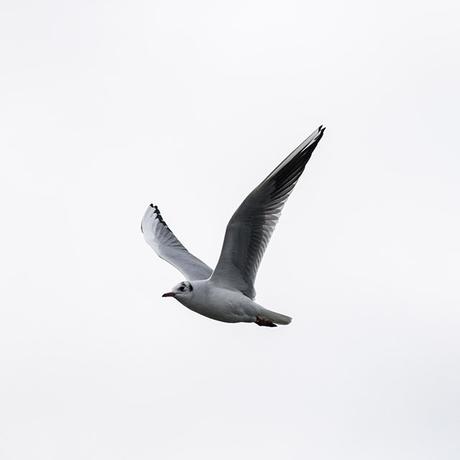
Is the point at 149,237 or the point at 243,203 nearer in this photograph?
the point at 243,203

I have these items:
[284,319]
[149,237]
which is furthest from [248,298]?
[149,237]

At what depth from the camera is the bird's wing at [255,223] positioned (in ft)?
49.9

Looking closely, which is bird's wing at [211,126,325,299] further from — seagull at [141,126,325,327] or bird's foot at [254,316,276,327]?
bird's foot at [254,316,276,327]

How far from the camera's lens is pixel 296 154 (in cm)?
1517

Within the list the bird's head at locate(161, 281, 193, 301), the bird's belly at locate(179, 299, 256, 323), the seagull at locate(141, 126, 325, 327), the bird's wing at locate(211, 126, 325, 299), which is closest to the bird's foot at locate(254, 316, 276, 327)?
the seagull at locate(141, 126, 325, 327)

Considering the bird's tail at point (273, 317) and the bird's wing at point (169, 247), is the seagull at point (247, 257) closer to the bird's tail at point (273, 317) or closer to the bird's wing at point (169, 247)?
the bird's tail at point (273, 317)

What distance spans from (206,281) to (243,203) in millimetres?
1078

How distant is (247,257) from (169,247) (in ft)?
9.83

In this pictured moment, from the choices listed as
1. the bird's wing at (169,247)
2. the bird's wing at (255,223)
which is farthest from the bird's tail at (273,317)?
the bird's wing at (169,247)

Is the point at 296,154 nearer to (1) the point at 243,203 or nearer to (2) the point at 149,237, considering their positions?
(1) the point at 243,203

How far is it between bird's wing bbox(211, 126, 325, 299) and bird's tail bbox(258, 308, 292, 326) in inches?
11.5

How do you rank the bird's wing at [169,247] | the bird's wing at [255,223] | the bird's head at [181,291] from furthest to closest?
the bird's wing at [169,247] → the bird's head at [181,291] → the bird's wing at [255,223]

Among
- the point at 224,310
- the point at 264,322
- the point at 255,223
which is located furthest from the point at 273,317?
the point at 255,223

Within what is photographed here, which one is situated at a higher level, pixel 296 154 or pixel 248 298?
pixel 296 154
